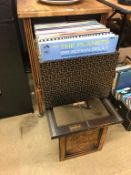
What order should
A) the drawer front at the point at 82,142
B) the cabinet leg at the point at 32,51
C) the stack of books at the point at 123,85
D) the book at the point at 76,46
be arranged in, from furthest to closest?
the stack of books at the point at 123,85
the drawer front at the point at 82,142
the cabinet leg at the point at 32,51
the book at the point at 76,46

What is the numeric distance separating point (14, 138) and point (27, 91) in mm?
386

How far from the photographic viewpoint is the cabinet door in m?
0.94

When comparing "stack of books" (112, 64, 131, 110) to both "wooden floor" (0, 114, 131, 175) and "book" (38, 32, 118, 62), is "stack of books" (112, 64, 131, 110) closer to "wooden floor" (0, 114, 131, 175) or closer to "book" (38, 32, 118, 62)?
"wooden floor" (0, 114, 131, 175)

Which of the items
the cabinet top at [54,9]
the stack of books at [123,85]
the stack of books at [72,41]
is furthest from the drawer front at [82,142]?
the cabinet top at [54,9]

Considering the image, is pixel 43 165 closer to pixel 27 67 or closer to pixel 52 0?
pixel 27 67

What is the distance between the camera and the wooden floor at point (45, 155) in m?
1.08

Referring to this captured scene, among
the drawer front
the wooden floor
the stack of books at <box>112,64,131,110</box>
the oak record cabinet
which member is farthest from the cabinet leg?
the stack of books at <box>112,64,131,110</box>

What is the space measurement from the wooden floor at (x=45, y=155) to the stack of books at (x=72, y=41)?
28.4 inches

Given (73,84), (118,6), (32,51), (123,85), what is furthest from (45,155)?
(118,6)

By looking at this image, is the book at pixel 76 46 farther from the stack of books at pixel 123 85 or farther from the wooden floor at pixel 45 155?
the wooden floor at pixel 45 155

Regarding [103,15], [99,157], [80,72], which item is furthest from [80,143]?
[103,15]

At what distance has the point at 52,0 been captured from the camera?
89 centimetres

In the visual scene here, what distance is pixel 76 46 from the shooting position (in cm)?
81

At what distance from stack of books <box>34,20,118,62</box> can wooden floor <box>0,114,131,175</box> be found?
0.72m
